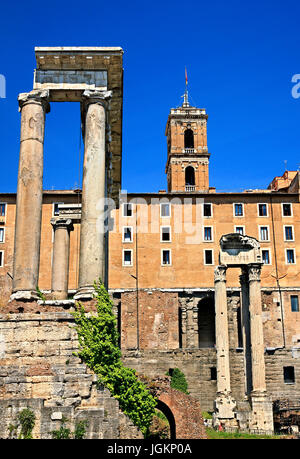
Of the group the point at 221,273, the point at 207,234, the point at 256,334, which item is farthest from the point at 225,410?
the point at 207,234

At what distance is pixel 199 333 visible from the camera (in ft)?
176

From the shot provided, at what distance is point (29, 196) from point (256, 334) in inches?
805

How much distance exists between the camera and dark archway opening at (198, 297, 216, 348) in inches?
2098

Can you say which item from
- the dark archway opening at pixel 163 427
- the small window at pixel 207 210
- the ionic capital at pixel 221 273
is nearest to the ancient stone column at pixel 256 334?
the ionic capital at pixel 221 273

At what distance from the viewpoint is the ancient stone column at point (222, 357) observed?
3322cm

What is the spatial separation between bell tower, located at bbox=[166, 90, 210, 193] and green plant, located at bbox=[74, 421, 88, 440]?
53016mm

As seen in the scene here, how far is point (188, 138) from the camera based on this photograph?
70.8m

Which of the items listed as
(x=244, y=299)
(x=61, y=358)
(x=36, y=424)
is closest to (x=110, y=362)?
(x=61, y=358)

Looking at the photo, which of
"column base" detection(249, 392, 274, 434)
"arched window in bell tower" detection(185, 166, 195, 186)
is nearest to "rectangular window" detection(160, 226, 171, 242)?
"arched window in bell tower" detection(185, 166, 195, 186)

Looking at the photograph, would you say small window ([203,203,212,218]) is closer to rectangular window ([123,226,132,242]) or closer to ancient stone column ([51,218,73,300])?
rectangular window ([123,226,132,242])

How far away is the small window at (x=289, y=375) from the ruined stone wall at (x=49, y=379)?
95.9ft

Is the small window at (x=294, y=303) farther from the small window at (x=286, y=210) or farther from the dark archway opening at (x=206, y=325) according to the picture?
the small window at (x=286, y=210)

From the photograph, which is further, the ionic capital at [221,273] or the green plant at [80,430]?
the ionic capital at [221,273]

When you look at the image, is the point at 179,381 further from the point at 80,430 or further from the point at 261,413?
the point at 80,430
